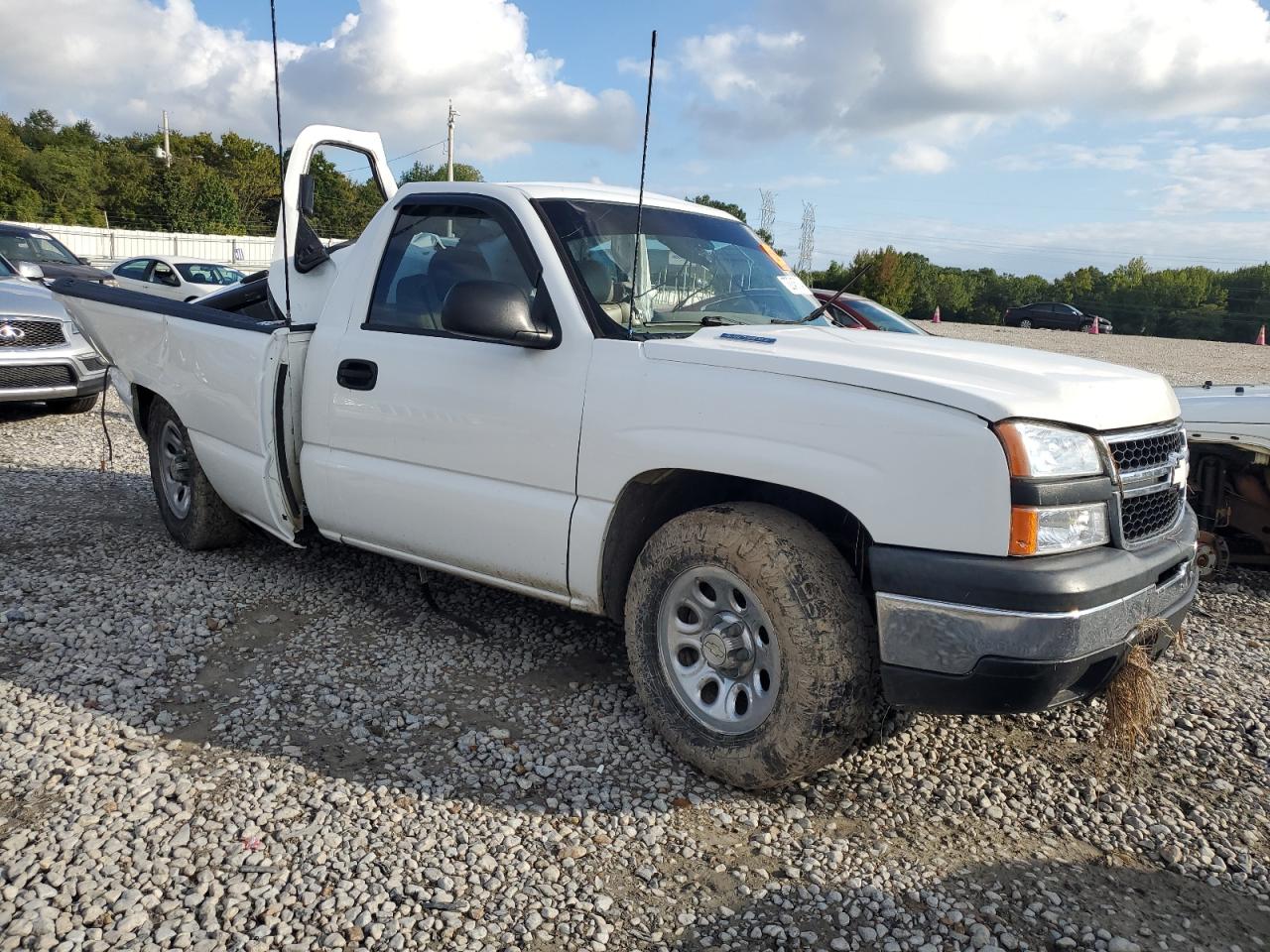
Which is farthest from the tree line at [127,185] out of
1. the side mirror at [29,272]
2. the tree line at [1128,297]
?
Answer: the side mirror at [29,272]

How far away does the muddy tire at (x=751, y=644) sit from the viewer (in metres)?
2.91

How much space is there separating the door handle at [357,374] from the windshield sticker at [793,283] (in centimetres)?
174

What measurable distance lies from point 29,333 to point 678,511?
771cm

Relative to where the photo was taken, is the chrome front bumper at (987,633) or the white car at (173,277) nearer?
the chrome front bumper at (987,633)

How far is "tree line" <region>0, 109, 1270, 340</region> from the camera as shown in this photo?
47.6 metres

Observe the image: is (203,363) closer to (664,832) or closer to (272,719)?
(272,719)

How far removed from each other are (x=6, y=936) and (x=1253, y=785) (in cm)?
370

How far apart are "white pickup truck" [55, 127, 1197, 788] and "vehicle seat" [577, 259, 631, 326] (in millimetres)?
13

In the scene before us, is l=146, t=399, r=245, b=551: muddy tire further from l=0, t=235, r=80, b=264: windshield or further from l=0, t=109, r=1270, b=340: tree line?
l=0, t=109, r=1270, b=340: tree line

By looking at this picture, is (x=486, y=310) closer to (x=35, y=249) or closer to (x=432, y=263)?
(x=432, y=263)

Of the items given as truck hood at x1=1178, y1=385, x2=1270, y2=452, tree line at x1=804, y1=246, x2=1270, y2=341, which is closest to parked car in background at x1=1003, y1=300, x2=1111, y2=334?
tree line at x1=804, y1=246, x2=1270, y2=341

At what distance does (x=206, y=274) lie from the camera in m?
19.8

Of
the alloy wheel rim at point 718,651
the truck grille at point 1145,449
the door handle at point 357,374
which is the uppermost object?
the truck grille at point 1145,449

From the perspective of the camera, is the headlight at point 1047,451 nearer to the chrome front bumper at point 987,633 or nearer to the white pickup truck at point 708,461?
the white pickup truck at point 708,461
